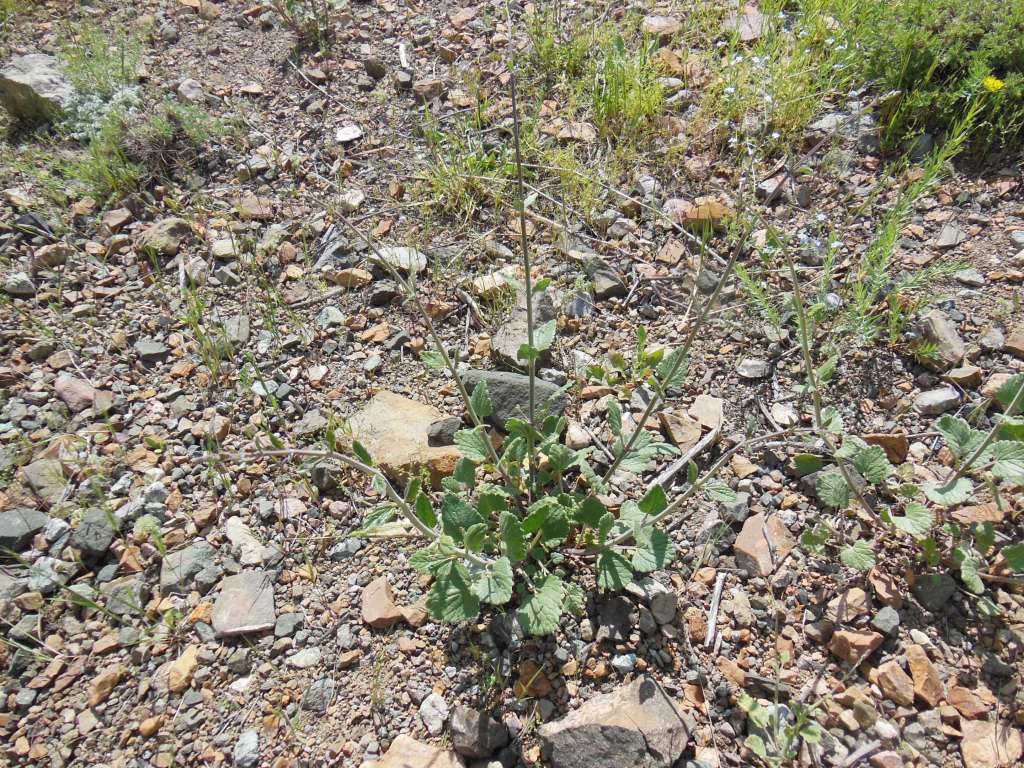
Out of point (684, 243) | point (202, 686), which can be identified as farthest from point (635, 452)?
point (202, 686)

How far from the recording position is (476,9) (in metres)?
4.48

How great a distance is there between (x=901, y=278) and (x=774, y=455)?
3.43 ft

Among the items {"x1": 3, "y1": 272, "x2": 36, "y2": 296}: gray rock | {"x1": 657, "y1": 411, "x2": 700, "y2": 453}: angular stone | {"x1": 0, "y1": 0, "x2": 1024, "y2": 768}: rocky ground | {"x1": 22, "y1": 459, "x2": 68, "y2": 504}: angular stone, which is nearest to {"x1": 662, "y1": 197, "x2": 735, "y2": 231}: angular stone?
{"x1": 0, "y1": 0, "x2": 1024, "y2": 768}: rocky ground

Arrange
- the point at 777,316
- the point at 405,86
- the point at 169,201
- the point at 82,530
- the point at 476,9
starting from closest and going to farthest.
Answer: the point at 82,530, the point at 777,316, the point at 169,201, the point at 405,86, the point at 476,9

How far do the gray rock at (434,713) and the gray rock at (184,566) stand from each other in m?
0.98

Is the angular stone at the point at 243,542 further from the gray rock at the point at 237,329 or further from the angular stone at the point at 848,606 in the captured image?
the angular stone at the point at 848,606

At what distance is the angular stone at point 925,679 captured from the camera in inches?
79.6

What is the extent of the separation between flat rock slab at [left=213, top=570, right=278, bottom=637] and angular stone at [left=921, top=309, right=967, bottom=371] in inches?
105

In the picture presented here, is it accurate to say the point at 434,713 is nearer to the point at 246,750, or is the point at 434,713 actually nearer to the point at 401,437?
the point at 246,750

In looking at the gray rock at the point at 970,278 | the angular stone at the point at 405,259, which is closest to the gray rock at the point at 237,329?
the angular stone at the point at 405,259

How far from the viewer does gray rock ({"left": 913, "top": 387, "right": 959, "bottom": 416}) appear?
2.58m

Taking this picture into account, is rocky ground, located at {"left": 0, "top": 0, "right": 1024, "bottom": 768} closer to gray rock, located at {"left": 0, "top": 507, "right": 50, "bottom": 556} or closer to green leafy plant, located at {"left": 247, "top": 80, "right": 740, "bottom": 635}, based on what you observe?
gray rock, located at {"left": 0, "top": 507, "right": 50, "bottom": 556}

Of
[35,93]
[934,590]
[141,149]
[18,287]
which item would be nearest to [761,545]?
[934,590]

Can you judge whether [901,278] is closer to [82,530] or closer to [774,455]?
[774,455]
